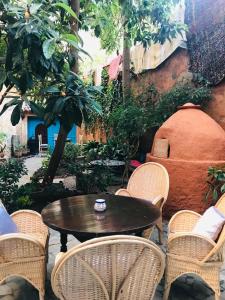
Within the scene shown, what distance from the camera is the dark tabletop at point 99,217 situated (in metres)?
2.57

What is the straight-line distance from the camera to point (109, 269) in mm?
1881

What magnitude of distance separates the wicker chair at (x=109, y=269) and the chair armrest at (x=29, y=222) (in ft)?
4.90

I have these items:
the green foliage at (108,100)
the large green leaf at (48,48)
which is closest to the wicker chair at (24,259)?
the large green leaf at (48,48)

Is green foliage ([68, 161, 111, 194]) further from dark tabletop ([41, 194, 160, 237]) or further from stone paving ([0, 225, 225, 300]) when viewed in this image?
stone paving ([0, 225, 225, 300])

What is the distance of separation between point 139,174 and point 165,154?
41.8 inches

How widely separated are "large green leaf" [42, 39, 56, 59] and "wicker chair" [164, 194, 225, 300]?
2118mm

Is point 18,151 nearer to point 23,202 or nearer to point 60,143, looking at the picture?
point 60,143

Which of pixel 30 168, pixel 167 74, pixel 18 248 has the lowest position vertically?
pixel 30 168

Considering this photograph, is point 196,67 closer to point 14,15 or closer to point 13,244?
point 14,15

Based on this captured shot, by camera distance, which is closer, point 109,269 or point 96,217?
point 109,269

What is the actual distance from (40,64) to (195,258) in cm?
267

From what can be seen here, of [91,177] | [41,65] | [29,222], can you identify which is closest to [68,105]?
[41,65]

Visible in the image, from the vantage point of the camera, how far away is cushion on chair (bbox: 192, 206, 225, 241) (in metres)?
2.68

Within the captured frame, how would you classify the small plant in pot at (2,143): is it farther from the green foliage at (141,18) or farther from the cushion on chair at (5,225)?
the cushion on chair at (5,225)
